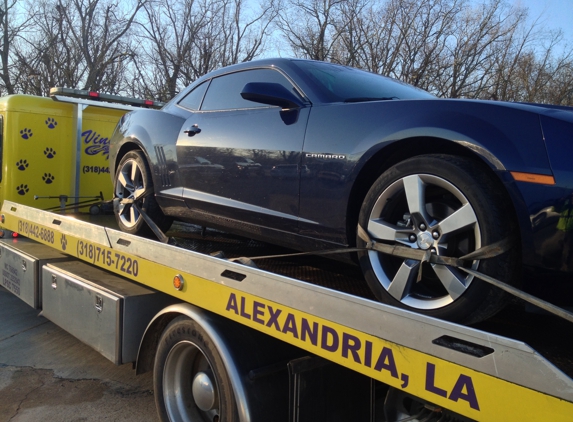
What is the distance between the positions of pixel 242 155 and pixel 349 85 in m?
0.79

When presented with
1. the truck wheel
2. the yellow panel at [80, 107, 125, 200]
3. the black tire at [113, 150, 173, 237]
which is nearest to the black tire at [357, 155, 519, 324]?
the truck wheel

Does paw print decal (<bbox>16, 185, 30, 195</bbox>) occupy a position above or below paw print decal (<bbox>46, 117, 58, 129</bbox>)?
below

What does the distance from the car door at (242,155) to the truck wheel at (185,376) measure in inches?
30.1

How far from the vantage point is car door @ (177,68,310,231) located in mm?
2838

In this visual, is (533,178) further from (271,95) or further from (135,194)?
(135,194)

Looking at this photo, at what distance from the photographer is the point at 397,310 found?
190 centimetres

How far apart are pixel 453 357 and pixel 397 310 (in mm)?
265

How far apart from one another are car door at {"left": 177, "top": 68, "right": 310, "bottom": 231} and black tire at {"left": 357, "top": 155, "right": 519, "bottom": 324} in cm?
57

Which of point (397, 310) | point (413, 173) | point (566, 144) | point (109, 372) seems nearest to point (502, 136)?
point (566, 144)

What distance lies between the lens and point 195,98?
3.88 metres

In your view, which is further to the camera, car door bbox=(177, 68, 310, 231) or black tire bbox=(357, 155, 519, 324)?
car door bbox=(177, 68, 310, 231)

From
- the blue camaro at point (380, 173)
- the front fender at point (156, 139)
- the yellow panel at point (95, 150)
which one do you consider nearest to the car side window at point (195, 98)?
the blue camaro at point (380, 173)

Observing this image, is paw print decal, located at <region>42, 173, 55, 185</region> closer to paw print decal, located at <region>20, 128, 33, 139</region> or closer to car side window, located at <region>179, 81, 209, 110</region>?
paw print decal, located at <region>20, 128, 33, 139</region>

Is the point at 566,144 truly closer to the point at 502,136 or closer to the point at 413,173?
the point at 502,136
